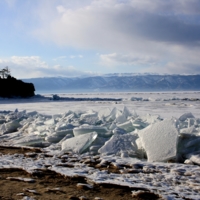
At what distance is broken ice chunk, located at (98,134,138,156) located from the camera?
4.00 m

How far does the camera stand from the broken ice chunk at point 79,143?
13.9 feet

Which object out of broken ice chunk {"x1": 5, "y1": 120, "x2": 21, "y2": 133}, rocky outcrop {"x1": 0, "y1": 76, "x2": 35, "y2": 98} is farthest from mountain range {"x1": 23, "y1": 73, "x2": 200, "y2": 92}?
broken ice chunk {"x1": 5, "y1": 120, "x2": 21, "y2": 133}

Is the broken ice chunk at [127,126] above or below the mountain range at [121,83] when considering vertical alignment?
below

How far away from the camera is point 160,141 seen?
12.2 feet

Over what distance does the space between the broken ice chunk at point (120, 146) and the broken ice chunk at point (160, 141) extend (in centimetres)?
25

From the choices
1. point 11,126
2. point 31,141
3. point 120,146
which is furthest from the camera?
point 11,126

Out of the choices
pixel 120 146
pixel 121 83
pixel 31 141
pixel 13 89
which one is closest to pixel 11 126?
pixel 31 141

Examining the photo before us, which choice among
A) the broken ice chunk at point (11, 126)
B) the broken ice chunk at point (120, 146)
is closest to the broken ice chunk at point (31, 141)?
the broken ice chunk at point (120, 146)

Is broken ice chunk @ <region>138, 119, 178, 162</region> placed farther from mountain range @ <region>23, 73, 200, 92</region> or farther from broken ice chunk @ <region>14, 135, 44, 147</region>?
mountain range @ <region>23, 73, 200, 92</region>

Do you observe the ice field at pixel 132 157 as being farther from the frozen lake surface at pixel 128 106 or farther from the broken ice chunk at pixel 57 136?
the frozen lake surface at pixel 128 106

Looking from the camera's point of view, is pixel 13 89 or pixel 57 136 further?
pixel 13 89

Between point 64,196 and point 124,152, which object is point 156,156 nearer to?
point 124,152

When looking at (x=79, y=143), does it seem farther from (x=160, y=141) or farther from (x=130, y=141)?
(x=160, y=141)

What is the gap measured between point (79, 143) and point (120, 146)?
675mm
